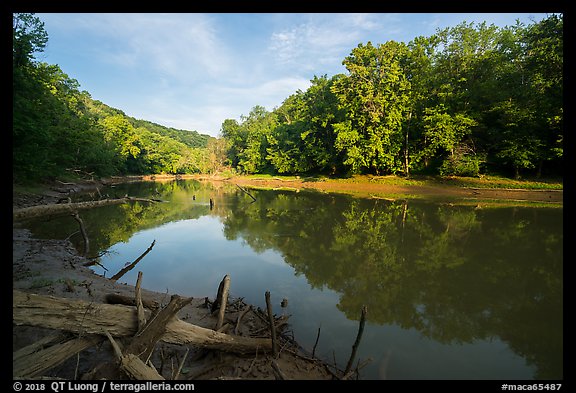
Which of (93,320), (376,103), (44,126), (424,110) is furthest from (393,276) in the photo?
(376,103)

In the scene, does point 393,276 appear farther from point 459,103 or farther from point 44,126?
point 459,103

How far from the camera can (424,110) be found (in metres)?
32.2

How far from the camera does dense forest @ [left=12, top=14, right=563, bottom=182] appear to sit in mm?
22203

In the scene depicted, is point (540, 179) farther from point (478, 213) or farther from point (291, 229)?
point (291, 229)

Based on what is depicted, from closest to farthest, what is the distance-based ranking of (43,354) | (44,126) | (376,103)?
(43,354)
(44,126)
(376,103)

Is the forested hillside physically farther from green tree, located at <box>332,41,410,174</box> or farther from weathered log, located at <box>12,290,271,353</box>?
green tree, located at <box>332,41,410,174</box>

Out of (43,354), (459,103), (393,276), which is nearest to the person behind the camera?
Answer: (43,354)

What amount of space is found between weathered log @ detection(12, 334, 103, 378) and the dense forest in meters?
17.8

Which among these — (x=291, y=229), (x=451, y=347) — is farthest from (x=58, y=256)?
(x=451, y=347)

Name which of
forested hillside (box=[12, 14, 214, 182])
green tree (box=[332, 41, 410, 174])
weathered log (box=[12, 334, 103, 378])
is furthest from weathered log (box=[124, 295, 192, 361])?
green tree (box=[332, 41, 410, 174])

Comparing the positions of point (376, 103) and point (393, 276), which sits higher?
point (376, 103)

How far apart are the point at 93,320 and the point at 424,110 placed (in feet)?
121

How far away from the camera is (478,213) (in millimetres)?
17625

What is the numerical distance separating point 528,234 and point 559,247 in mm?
1938
